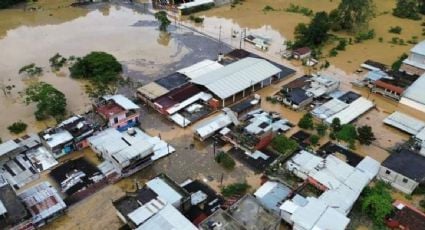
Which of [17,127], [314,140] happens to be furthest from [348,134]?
[17,127]

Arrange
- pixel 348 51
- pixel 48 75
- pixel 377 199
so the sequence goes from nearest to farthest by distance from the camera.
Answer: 1. pixel 377 199
2. pixel 48 75
3. pixel 348 51

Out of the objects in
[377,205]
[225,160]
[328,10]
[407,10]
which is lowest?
[225,160]

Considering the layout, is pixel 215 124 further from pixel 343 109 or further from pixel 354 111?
pixel 354 111

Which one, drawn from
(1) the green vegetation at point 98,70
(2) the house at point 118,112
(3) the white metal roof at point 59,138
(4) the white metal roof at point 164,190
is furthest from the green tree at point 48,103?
(4) the white metal roof at point 164,190

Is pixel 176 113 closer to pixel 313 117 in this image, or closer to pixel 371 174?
pixel 313 117

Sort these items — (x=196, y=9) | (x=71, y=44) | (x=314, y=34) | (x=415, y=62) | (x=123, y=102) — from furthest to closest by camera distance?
1. (x=196, y=9)
2. (x=71, y=44)
3. (x=314, y=34)
4. (x=415, y=62)
5. (x=123, y=102)

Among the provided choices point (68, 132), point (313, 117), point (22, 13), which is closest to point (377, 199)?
point (313, 117)

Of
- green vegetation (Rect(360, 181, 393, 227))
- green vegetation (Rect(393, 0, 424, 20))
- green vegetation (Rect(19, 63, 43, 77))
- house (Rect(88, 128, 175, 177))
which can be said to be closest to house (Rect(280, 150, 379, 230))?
green vegetation (Rect(360, 181, 393, 227))

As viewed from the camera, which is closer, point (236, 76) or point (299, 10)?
point (236, 76)
